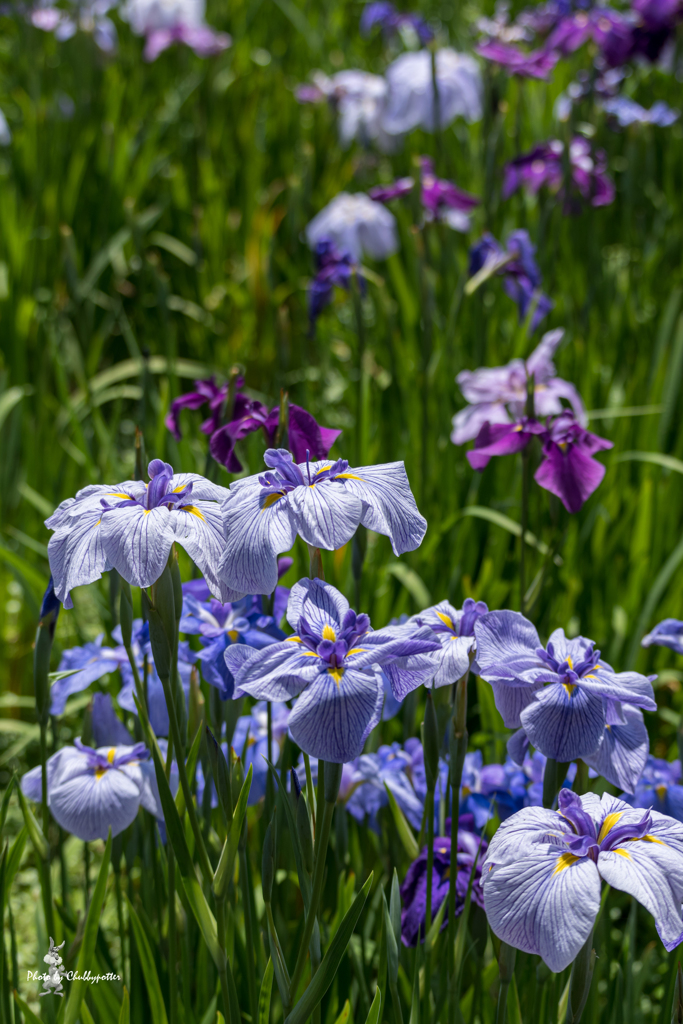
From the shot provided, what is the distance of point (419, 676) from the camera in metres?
0.81

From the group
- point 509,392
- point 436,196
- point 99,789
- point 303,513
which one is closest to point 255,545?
point 303,513

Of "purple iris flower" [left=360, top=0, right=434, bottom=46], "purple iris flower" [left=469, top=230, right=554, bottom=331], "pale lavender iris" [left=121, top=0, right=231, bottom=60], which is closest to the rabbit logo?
"purple iris flower" [left=469, top=230, right=554, bottom=331]

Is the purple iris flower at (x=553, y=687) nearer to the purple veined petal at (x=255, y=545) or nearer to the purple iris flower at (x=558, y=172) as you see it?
the purple veined petal at (x=255, y=545)

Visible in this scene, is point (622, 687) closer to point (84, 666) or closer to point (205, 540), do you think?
point (205, 540)

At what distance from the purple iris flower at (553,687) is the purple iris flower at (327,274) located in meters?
1.38

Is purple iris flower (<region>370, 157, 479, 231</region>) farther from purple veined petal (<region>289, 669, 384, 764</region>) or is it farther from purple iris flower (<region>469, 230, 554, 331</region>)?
purple veined petal (<region>289, 669, 384, 764</region>)

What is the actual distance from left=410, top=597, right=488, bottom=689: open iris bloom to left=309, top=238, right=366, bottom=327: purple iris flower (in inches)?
52.1

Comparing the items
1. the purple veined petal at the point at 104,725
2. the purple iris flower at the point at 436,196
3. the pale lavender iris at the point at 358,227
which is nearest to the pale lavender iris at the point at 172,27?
the pale lavender iris at the point at 358,227

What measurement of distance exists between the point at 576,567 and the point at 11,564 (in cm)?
124

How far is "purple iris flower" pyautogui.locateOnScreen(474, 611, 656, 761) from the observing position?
0.79 metres

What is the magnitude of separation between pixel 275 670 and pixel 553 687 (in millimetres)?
268

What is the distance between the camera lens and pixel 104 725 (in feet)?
4.11

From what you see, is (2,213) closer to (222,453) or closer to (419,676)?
(222,453)

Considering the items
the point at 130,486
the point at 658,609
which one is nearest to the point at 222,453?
the point at 130,486
